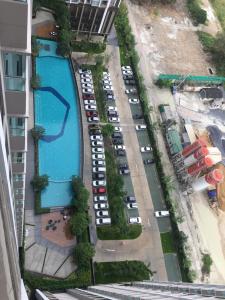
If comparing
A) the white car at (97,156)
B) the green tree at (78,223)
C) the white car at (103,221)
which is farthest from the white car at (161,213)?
the green tree at (78,223)

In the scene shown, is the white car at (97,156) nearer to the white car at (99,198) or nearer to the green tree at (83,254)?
the white car at (99,198)

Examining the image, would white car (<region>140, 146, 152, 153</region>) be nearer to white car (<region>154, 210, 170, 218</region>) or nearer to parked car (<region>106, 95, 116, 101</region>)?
parked car (<region>106, 95, 116, 101</region>)

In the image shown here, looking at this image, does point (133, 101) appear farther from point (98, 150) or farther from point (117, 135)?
point (98, 150)

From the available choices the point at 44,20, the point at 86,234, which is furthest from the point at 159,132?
the point at 44,20

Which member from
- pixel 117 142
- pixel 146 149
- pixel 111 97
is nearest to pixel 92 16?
pixel 111 97

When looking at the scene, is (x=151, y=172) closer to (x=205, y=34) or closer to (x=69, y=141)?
(x=69, y=141)

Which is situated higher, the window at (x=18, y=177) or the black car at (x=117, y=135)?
the black car at (x=117, y=135)
